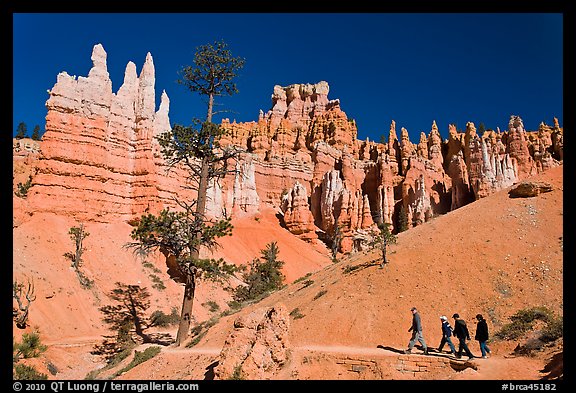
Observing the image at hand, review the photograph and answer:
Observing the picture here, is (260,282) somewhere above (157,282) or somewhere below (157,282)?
above

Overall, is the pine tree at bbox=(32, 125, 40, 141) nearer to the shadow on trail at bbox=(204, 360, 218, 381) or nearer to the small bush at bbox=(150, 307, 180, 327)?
the small bush at bbox=(150, 307, 180, 327)

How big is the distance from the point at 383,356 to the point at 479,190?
49.3 m

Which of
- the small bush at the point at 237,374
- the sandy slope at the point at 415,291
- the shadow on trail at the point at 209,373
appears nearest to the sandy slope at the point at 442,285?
the sandy slope at the point at 415,291

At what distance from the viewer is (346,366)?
1157 centimetres

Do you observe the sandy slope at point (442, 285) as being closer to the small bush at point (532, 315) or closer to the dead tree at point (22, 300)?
the small bush at point (532, 315)

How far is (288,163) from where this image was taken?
73875 mm

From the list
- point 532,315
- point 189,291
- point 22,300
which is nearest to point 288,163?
point 22,300

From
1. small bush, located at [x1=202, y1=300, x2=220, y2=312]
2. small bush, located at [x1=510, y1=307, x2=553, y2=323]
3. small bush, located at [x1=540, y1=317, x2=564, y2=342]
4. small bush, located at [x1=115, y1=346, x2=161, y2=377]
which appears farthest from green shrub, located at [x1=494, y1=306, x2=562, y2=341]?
small bush, located at [x1=202, y1=300, x2=220, y2=312]

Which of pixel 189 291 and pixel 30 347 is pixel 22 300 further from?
pixel 189 291

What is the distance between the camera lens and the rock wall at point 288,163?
4112cm

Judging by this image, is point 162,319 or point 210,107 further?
point 162,319

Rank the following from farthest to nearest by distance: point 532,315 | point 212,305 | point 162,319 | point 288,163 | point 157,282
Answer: point 288,163
point 157,282
point 212,305
point 162,319
point 532,315

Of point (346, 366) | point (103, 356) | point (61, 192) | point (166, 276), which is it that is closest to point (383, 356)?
point (346, 366)

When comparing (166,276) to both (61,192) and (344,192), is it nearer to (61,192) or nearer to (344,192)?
(61,192)
